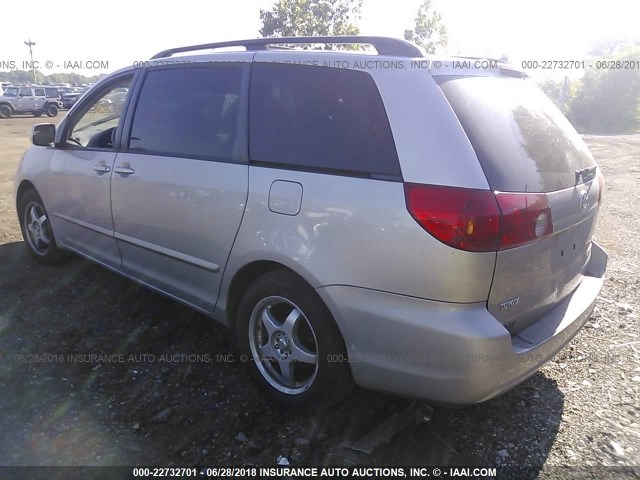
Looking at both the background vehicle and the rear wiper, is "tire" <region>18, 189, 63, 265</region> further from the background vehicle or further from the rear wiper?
the background vehicle

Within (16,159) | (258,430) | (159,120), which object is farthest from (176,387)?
(16,159)

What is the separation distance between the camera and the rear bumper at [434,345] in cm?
204

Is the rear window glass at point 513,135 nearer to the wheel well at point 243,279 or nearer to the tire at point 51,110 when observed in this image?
the wheel well at point 243,279

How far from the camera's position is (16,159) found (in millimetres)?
11828

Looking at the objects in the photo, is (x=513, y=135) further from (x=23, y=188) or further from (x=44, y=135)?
(x=23, y=188)

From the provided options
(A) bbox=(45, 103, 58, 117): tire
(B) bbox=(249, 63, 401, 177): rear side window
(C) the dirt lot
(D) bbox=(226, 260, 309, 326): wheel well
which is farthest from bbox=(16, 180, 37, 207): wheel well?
(A) bbox=(45, 103, 58, 117): tire

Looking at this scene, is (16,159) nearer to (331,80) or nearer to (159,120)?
(159,120)

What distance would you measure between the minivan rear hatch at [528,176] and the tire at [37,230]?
12.4ft

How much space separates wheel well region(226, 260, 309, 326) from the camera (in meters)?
2.60

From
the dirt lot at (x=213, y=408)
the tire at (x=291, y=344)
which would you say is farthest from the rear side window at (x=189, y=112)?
the dirt lot at (x=213, y=408)

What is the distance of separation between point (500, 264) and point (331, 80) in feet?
3.87

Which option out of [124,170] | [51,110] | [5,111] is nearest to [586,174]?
[124,170]

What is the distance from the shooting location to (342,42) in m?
2.69

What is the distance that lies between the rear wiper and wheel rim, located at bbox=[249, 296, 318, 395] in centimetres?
149
